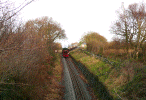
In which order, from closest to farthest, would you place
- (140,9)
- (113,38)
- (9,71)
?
(9,71), (140,9), (113,38)

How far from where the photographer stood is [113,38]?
1602 cm

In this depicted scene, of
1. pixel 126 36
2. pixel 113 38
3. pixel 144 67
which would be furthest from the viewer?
pixel 113 38

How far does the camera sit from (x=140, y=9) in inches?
530

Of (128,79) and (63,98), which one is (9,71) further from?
(128,79)

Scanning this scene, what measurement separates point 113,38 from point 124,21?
273 cm

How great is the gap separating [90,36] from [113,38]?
15.5m

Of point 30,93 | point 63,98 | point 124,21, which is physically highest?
point 124,21

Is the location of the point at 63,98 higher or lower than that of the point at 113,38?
lower

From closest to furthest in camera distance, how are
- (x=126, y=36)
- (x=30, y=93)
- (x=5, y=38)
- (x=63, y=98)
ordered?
(x=5, y=38) → (x=30, y=93) → (x=63, y=98) → (x=126, y=36)

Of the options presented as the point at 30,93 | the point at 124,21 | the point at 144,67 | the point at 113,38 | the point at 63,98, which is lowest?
the point at 63,98


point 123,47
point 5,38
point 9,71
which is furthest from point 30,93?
point 123,47

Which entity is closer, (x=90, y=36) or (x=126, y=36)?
(x=126, y=36)

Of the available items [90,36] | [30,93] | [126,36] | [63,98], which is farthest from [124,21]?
[90,36]

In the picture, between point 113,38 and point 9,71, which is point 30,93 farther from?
point 113,38
